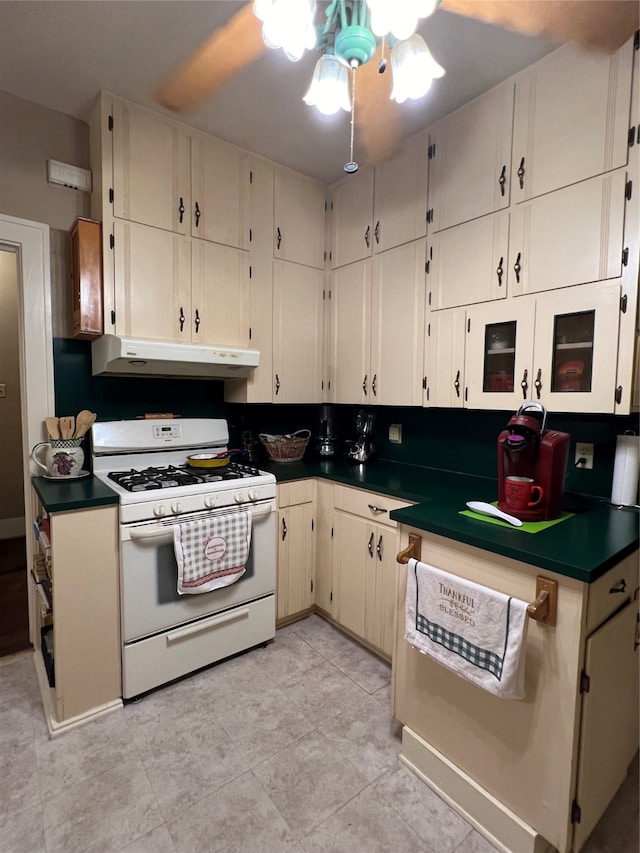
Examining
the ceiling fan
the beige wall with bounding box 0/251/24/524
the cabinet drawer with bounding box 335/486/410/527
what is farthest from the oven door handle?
the beige wall with bounding box 0/251/24/524

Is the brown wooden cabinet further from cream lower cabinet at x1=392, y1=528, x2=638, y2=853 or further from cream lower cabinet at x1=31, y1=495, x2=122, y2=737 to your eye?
cream lower cabinet at x1=392, y1=528, x2=638, y2=853

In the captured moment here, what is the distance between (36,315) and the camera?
6.64 ft

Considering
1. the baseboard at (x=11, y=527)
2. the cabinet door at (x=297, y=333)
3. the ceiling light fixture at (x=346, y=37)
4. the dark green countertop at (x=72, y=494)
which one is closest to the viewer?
the ceiling light fixture at (x=346, y=37)

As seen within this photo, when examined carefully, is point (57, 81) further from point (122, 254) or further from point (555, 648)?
point (555, 648)

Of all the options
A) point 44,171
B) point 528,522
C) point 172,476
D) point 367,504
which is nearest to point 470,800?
point 528,522

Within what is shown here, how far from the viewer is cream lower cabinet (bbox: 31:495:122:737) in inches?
64.5

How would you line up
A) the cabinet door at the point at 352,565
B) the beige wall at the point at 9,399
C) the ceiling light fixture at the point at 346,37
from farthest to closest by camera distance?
the beige wall at the point at 9,399 → the cabinet door at the point at 352,565 → the ceiling light fixture at the point at 346,37

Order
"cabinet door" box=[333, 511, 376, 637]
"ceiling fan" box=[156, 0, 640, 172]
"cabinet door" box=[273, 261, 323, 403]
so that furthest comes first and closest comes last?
"cabinet door" box=[273, 261, 323, 403], "cabinet door" box=[333, 511, 376, 637], "ceiling fan" box=[156, 0, 640, 172]

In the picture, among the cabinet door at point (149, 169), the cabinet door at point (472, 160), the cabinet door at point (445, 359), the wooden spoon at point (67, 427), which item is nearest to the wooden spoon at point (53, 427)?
the wooden spoon at point (67, 427)

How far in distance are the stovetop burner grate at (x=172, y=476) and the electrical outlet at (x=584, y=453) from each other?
1539 mm

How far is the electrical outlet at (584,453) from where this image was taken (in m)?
1.85

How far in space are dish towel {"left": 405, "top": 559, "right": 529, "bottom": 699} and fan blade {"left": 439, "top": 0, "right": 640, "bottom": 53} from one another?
1.92 metres

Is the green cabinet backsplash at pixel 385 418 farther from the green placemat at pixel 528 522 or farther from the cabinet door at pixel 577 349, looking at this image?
the green placemat at pixel 528 522

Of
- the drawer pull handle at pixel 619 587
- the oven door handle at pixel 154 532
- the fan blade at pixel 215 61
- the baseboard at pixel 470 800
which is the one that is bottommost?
the baseboard at pixel 470 800
